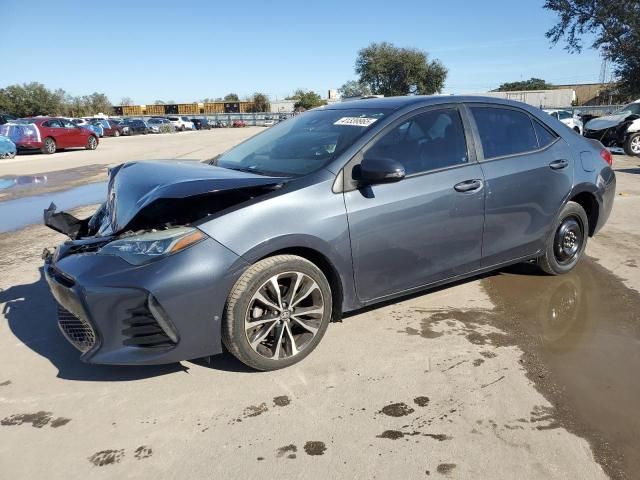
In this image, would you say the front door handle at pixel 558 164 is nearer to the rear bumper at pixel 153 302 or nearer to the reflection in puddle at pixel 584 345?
the reflection in puddle at pixel 584 345

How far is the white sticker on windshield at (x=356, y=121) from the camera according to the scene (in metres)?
3.78

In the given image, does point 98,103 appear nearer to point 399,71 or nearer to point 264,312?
point 399,71

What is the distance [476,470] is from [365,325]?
66.0 inches

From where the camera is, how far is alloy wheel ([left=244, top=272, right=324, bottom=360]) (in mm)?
3178

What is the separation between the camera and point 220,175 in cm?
348

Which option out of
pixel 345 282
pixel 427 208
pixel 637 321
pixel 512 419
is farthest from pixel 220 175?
pixel 637 321

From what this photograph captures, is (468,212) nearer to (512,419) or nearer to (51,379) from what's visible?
(512,419)

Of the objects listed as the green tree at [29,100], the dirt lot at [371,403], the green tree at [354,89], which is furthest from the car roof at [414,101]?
the green tree at [29,100]

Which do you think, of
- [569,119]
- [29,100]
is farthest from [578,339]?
[29,100]

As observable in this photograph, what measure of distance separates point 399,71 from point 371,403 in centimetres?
7143

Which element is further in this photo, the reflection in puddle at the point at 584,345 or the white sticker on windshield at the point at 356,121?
the white sticker on windshield at the point at 356,121

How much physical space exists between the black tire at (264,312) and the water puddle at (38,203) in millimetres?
6007

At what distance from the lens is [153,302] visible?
2855 millimetres

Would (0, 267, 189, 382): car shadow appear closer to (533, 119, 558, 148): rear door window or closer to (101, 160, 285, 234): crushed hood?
(101, 160, 285, 234): crushed hood
